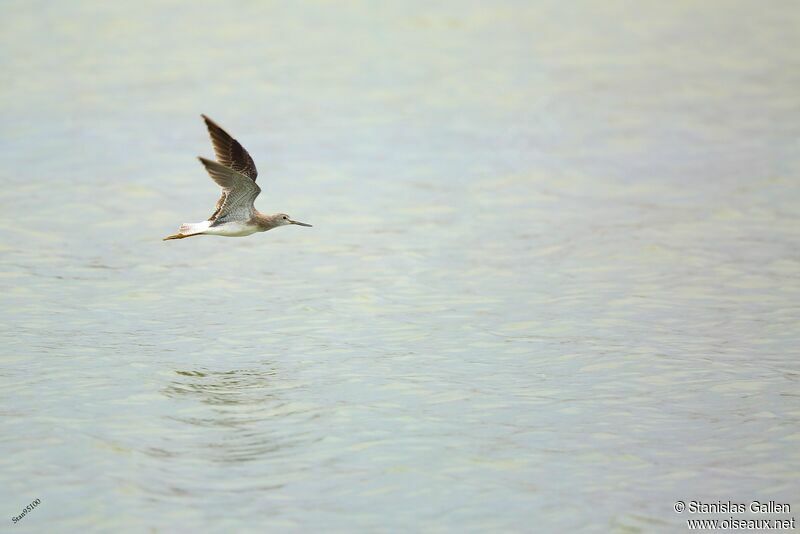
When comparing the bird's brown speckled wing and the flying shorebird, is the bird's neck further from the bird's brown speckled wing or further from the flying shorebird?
the bird's brown speckled wing

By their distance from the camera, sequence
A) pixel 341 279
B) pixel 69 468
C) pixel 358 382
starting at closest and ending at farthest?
pixel 69 468 → pixel 358 382 → pixel 341 279

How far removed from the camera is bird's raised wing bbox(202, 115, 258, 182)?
40.2 ft

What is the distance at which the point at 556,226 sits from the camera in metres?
17.4

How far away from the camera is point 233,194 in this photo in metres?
12.7

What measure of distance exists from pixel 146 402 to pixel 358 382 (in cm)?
194

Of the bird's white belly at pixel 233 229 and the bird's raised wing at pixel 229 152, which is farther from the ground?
the bird's raised wing at pixel 229 152

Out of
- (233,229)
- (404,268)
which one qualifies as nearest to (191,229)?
(233,229)

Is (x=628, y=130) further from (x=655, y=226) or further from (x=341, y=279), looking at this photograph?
(x=341, y=279)

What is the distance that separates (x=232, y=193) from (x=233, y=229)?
509 millimetres

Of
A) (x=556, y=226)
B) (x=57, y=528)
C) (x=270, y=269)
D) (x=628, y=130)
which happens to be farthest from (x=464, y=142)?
(x=57, y=528)

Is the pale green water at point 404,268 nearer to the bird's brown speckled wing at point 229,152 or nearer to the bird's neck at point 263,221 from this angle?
the bird's neck at point 263,221

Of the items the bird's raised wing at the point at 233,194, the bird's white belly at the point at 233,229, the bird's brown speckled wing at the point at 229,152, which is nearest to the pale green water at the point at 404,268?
the bird's white belly at the point at 233,229

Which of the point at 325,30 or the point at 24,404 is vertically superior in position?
the point at 325,30

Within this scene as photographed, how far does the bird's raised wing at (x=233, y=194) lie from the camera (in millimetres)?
12266
